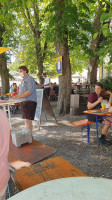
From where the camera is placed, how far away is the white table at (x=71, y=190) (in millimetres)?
964

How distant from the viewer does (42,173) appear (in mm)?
1720

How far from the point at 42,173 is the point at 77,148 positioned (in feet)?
7.89

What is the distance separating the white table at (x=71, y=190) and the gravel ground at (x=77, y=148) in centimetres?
193

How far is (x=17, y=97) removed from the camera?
376 cm

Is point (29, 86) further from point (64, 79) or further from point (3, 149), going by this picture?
point (64, 79)

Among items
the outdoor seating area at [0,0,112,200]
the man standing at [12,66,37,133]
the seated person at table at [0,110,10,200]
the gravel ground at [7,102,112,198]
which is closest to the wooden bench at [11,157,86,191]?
the outdoor seating area at [0,0,112,200]

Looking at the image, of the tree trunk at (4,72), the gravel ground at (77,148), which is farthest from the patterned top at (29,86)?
the tree trunk at (4,72)

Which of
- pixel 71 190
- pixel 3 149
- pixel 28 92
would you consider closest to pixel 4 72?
pixel 28 92

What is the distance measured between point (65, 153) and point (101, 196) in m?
2.88

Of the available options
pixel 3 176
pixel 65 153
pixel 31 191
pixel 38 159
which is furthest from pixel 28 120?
pixel 31 191

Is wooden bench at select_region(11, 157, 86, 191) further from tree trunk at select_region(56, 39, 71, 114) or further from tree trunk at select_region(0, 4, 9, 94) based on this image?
tree trunk at select_region(0, 4, 9, 94)

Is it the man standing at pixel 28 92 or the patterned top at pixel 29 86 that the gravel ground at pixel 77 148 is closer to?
the man standing at pixel 28 92

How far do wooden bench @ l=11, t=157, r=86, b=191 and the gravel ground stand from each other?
1.31m

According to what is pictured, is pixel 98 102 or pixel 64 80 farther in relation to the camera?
pixel 64 80
